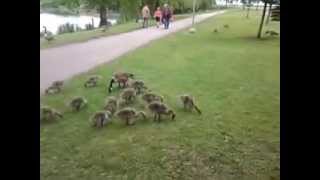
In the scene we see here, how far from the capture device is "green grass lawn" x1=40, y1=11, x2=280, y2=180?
6.11 ft

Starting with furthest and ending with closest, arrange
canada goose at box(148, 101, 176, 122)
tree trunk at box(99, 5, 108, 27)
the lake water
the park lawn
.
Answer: canada goose at box(148, 101, 176, 122) < tree trunk at box(99, 5, 108, 27) < the park lawn < the lake water

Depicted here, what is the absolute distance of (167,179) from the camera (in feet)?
6.01

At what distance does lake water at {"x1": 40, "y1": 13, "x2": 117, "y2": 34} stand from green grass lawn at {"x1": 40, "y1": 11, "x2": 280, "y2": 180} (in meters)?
0.25

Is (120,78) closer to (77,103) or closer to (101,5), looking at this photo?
(77,103)

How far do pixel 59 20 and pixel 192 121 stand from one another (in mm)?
869

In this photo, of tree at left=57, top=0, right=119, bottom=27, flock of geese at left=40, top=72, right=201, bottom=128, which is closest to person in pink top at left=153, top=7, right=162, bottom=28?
tree at left=57, top=0, right=119, bottom=27

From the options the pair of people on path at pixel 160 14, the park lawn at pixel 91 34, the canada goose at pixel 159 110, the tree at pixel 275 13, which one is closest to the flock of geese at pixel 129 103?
the canada goose at pixel 159 110

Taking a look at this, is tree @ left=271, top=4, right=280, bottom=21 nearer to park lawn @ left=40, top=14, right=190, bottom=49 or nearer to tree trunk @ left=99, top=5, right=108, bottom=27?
park lawn @ left=40, top=14, right=190, bottom=49

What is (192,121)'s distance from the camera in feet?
7.23

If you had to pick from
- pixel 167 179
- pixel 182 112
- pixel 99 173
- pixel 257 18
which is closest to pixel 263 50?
pixel 257 18

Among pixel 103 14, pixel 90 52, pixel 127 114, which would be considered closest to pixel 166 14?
pixel 103 14

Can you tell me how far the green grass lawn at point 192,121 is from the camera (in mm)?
1862
